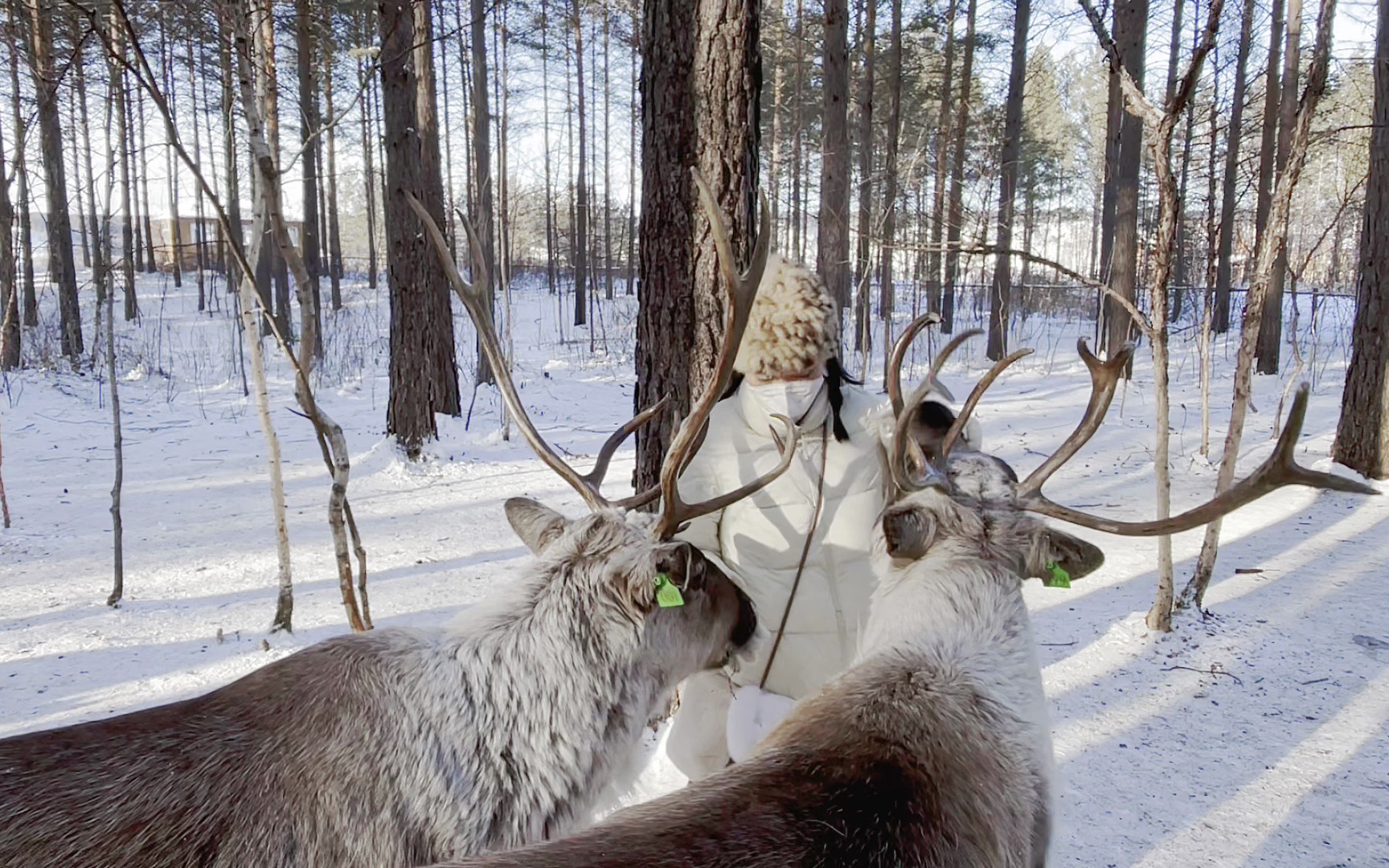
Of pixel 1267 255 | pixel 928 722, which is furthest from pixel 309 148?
pixel 1267 255

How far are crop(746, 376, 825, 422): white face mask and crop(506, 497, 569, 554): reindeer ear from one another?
0.75m

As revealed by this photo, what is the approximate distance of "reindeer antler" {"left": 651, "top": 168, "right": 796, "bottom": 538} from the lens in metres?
2.32

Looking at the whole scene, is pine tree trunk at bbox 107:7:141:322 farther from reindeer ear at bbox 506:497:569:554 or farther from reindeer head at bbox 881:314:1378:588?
reindeer head at bbox 881:314:1378:588

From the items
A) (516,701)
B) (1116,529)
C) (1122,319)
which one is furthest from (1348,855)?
(1122,319)

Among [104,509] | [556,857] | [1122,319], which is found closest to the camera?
[556,857]

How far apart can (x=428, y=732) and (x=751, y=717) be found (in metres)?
1.03

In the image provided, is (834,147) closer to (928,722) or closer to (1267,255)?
(1267,255)

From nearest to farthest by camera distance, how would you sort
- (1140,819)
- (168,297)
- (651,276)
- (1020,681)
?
(1020,681), (1140,819), (651,276), (168,297)

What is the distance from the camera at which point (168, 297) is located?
29031mm

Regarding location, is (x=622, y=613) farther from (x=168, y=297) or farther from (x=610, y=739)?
(x=168, y=297)

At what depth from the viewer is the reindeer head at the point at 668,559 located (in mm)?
2336

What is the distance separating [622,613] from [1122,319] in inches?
486

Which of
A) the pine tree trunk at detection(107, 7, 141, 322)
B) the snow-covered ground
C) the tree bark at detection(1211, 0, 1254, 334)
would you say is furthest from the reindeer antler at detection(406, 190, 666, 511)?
the tree bark at detection(1211, 0, 1254, 334)

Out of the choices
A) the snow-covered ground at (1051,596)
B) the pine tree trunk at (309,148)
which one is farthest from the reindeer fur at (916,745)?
the pine tree trunk at (309,148)
